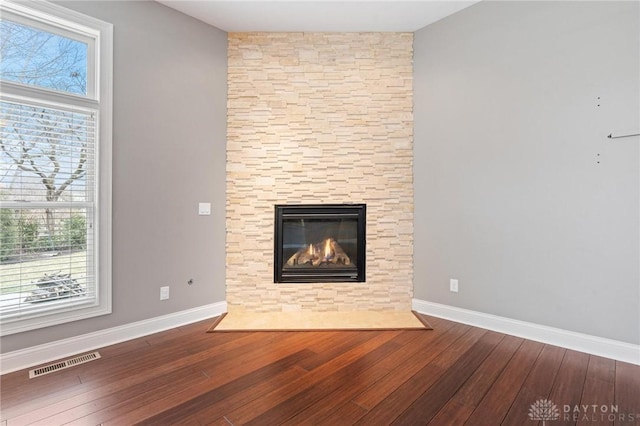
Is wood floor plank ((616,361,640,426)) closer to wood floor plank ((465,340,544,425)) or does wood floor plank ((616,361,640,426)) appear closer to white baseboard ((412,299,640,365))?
white baseboard ((412,299,640,365))

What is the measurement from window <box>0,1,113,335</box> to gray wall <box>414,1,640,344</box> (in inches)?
110

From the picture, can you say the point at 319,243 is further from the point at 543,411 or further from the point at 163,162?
the point at 543,411

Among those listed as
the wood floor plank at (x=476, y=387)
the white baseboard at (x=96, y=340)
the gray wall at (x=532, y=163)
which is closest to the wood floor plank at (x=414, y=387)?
the wood floor plank at (x=476, y=387)

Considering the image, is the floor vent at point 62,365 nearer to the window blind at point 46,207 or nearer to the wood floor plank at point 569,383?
the window blind at point 46,207

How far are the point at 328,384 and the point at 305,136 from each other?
219cm

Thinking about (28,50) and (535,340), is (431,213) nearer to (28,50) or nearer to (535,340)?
(535,340)

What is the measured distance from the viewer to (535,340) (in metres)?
2.32

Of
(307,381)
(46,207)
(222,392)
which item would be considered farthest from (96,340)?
(307,381)

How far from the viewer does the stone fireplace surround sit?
298cm

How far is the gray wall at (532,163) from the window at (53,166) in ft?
9.20

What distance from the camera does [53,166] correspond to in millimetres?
2098

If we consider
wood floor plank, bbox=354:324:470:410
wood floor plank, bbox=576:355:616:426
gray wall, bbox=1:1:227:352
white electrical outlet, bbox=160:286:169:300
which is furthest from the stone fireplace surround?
wood floor plank, bbox=576:355:616:426

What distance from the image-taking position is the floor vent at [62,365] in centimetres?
187

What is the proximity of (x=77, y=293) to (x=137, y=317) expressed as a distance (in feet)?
1.52
